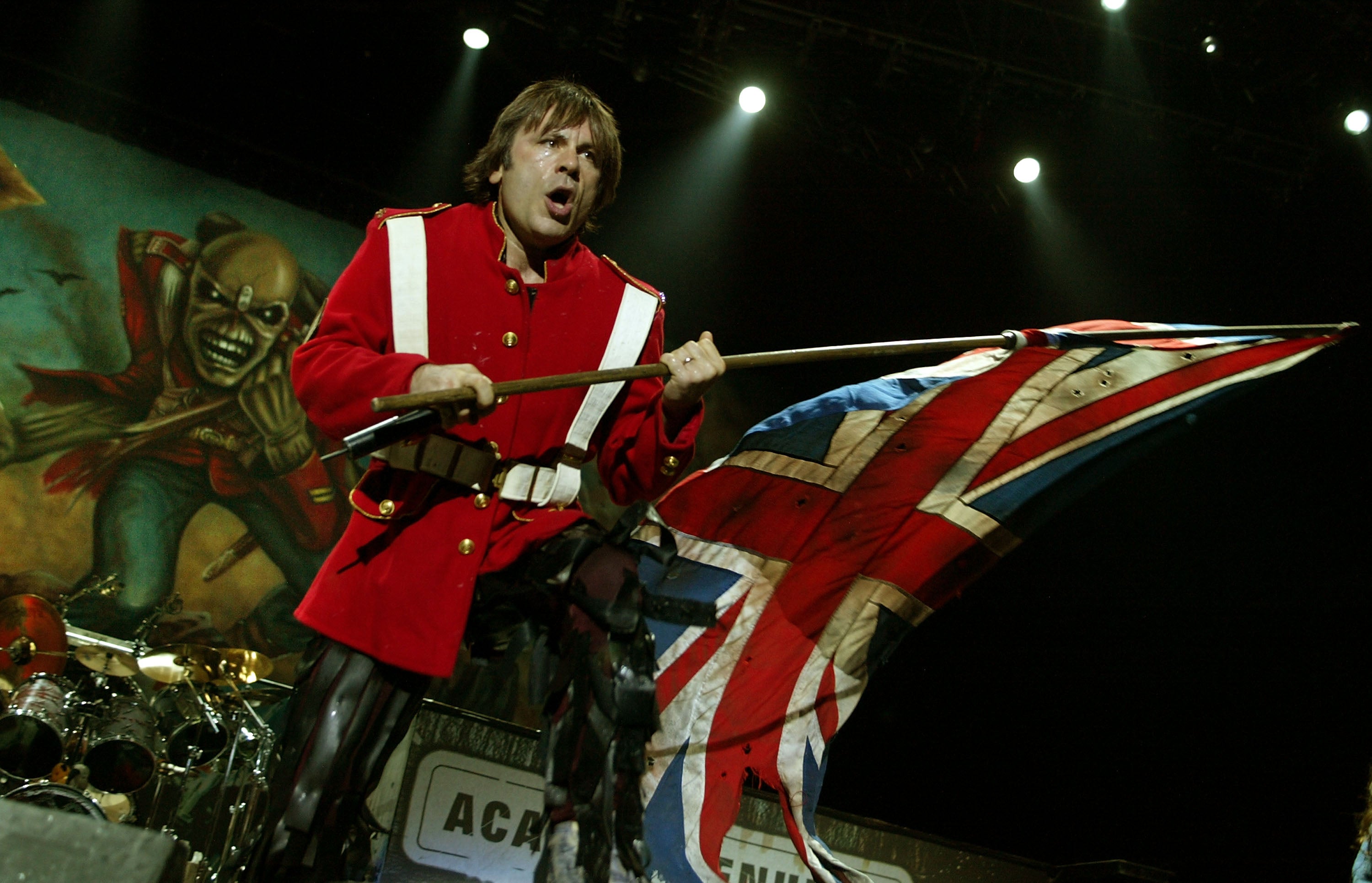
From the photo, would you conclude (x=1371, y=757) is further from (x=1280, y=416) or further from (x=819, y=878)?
(x=819, y=878)

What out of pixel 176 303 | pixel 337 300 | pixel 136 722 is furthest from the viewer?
pixel 176 303

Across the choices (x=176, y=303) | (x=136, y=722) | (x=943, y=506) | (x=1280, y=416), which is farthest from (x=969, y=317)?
(x=136, y=722)

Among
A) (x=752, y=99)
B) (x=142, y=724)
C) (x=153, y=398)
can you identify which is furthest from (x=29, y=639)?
(x=752, y=99)

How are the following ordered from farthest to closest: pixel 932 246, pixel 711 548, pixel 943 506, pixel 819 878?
pixel 932 246, pixel 943 506, pixel 711 548, pixel 819 878

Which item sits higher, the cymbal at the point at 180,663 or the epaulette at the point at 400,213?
the epaulette at the point at 400,213

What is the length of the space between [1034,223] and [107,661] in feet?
20.2

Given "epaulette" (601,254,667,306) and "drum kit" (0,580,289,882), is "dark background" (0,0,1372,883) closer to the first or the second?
"drum kit" (0,580,289,882)

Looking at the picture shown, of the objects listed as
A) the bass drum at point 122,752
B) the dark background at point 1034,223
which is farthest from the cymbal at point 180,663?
the dark background at point 1034,223

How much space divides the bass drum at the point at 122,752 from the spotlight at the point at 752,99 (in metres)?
4.95

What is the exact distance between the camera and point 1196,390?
298 cm

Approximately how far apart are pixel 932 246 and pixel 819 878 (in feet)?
18.3

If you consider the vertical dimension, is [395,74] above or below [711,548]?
above

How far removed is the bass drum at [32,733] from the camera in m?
4.64

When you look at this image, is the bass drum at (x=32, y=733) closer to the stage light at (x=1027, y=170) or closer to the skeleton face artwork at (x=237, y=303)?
the skeleton face artwork at (x=237, y=303)
